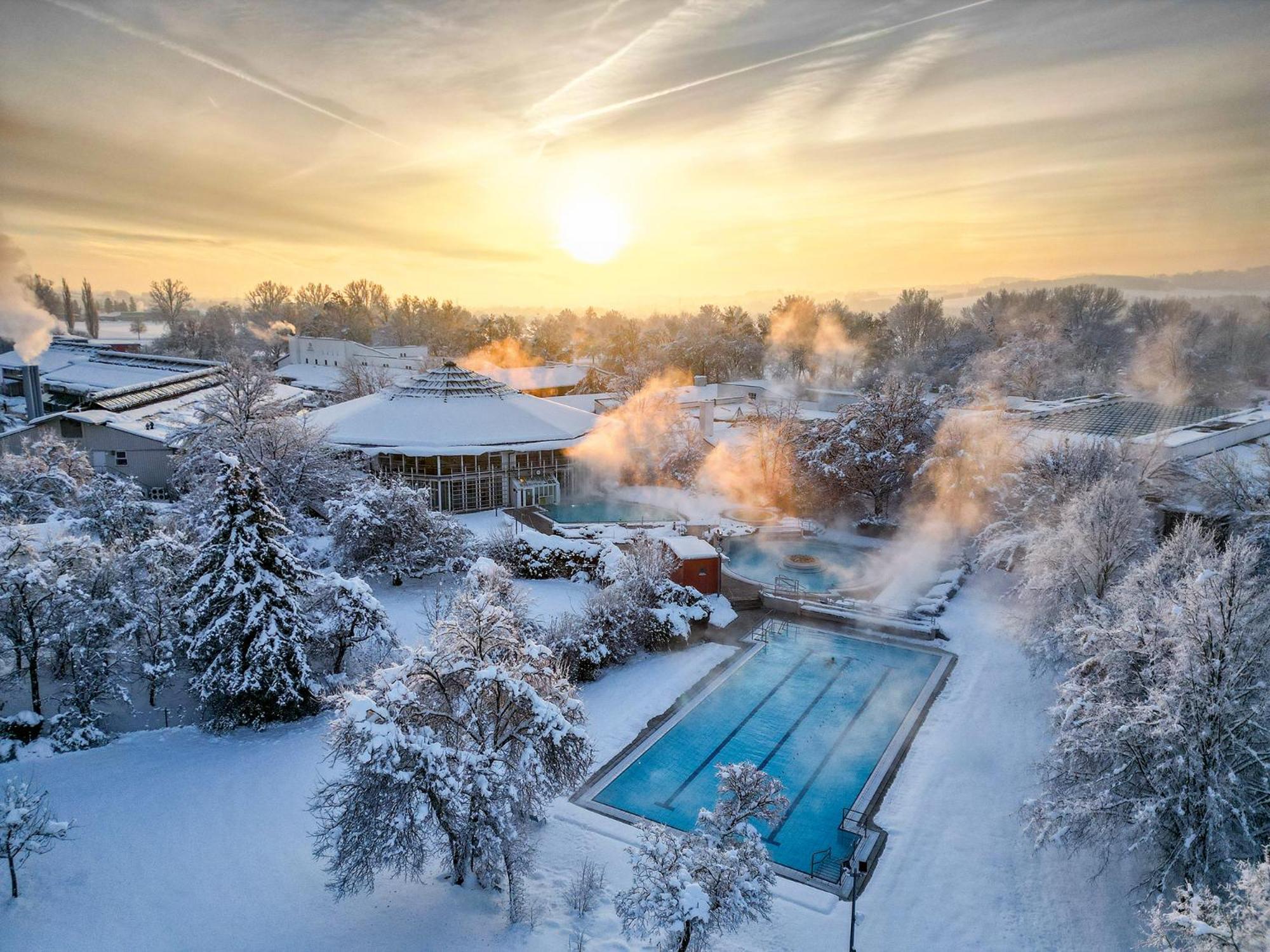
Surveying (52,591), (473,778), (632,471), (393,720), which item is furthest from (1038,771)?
(632,471)

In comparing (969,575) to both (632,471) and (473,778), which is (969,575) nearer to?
(632,471)

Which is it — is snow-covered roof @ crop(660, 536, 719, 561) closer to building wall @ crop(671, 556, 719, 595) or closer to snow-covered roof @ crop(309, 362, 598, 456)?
building wall @ crop(671, 556, 719, 595)

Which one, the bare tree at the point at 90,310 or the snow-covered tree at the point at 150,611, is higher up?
the bare tree at the point at 90,310

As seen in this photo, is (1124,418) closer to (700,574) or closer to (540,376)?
(700,574)

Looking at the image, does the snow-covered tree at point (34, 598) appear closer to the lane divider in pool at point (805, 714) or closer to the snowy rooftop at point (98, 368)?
the lane divider in pool at point (805, 714)

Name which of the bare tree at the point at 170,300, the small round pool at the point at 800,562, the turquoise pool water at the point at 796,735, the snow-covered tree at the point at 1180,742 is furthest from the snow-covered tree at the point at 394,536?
the bare tree at the point at 170,300

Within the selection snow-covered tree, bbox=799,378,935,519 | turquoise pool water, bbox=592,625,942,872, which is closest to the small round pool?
snow-covered tree, bbox=799,378,935,519
